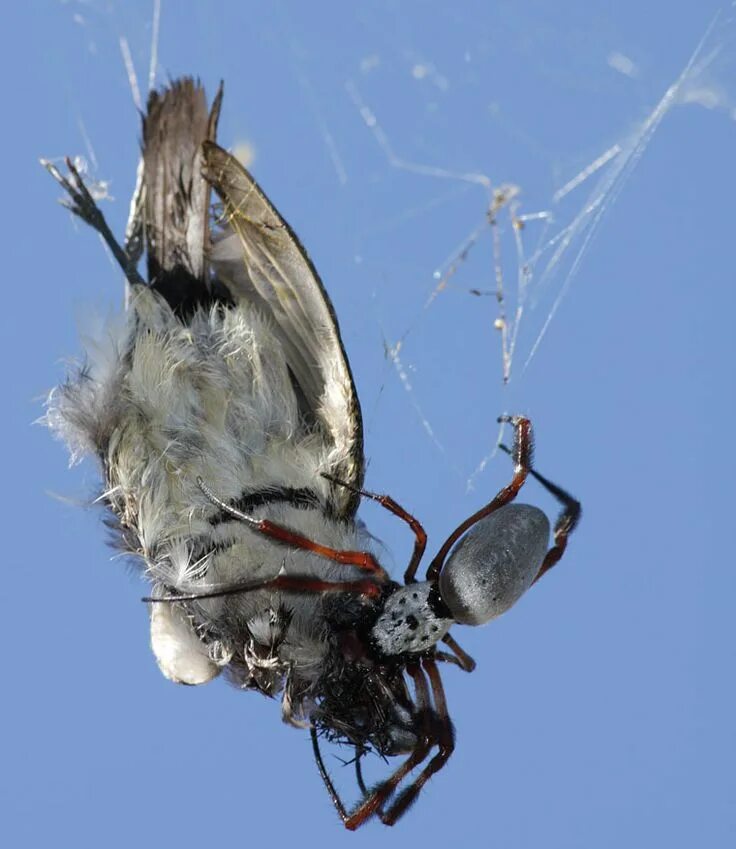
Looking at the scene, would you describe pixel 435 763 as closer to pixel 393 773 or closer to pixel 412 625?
pixel 393 773

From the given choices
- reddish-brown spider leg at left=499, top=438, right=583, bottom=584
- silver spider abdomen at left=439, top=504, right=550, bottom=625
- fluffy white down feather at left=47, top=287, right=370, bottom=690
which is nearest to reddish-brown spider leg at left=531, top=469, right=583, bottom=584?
reddish-brown spider leg at left=499, top=438, right=583, bottom=584

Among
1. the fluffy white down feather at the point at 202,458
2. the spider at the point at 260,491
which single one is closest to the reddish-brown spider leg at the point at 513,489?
the spider at the point at 260,491

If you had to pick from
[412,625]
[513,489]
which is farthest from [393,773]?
[513,489]

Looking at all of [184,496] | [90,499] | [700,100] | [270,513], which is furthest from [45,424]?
[700,100]

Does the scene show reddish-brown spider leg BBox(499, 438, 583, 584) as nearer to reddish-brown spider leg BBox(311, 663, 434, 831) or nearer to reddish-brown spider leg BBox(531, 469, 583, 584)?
reddish-brown spider leg BBox(531, 469, 583, 584)

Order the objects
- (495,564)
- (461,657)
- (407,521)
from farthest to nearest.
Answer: (461,657)
(407,521)
(495,564)

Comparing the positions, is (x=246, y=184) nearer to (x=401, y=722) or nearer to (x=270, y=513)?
(x=270, y=513)
